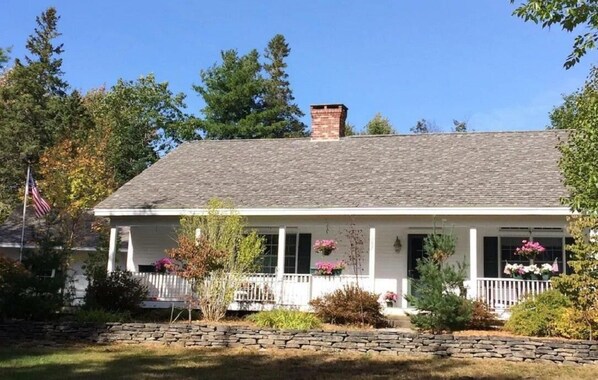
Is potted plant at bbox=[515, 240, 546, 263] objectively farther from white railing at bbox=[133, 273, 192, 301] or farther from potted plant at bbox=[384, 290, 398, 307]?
white railing at bbox=[133, 273, 192, 301]

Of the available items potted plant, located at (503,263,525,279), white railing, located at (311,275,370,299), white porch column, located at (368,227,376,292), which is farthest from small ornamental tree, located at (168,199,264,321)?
potted plant, located at (503,263,525,279)

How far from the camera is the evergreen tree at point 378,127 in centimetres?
4438

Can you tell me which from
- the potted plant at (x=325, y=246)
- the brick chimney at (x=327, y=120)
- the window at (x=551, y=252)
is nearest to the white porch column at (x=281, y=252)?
the potted plant at (x=325, y=246)

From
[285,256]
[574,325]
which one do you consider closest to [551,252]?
[574,325]

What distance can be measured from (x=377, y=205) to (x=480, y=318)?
383 centimetres

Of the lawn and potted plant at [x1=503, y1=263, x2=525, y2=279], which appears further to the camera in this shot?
potted plant at [x1=503, y1=263, x2=525, y2=279]

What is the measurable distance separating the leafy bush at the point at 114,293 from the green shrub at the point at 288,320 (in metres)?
3.82

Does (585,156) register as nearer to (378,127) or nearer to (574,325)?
(574,325)

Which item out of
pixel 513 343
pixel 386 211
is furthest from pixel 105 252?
pixel 513 343

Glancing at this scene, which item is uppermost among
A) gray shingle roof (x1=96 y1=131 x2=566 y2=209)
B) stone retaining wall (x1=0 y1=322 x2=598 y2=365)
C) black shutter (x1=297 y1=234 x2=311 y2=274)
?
gray shingle roof (x1=96 y1=131 x2=566 y2=209)

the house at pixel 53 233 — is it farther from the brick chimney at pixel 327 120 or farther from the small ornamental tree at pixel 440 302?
the small ornamental tree at pixel 440 302

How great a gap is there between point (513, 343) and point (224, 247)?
6.66 metres

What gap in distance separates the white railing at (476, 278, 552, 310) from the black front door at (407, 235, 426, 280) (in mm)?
2256

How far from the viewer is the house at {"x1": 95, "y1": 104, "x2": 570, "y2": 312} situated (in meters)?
14.9
